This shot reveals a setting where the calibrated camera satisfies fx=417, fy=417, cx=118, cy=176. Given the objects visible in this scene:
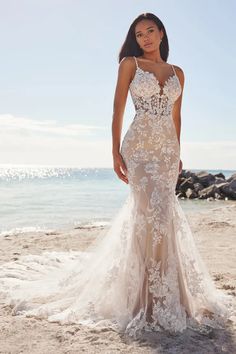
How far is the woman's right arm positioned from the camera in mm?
4379

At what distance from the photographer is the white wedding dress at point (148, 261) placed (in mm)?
4090

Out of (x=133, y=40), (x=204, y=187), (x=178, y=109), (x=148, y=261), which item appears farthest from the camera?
(x=204, y=187)

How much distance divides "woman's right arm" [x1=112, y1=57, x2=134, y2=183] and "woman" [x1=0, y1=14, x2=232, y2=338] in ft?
0.03

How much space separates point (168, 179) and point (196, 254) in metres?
0.91

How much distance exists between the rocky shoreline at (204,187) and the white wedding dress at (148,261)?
26.2 meters

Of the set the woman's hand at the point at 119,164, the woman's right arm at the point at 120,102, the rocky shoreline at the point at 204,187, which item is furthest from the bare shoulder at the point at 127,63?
the rocky shoreline at the point at 204,187

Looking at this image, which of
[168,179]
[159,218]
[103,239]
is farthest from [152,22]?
[103,239]

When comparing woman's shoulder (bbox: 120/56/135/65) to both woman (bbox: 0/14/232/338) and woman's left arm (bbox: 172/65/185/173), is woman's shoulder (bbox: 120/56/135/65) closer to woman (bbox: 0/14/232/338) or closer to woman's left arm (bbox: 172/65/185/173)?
woman (bbox: 0/14/232/338)

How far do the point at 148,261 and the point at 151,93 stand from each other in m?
1.73

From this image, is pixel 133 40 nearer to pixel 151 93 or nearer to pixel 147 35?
pixel 147 35

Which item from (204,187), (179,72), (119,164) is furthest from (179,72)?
(204,187)

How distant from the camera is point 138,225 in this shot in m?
4.24

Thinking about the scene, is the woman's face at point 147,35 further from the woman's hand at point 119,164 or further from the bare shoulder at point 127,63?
the woman's hand at point 119,164

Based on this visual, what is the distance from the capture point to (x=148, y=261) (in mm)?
4160
